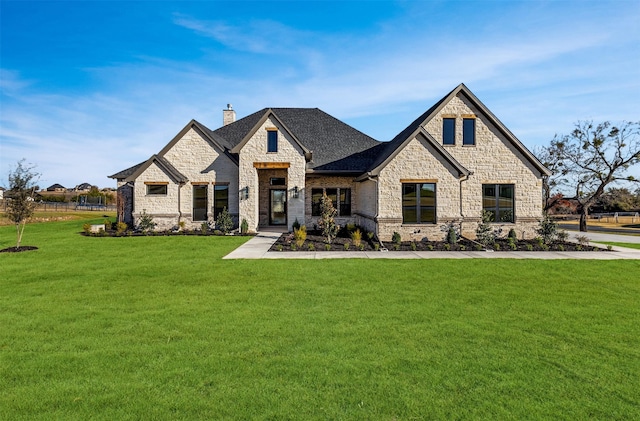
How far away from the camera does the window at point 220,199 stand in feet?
72.8

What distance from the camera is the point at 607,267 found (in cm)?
1091

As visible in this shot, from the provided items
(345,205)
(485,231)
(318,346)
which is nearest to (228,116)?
(345,205)

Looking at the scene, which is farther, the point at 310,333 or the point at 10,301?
the point at 10,301

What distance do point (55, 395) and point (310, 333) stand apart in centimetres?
329

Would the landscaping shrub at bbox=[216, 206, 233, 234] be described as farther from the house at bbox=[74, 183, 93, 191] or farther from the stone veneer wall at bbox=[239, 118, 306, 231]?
the house at bbox=[74, 183, 93, 191]

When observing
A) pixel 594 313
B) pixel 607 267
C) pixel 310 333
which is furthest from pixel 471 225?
pixel 310 333

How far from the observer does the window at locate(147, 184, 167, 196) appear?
70.1ft

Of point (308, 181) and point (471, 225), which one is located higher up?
point (308, 181)

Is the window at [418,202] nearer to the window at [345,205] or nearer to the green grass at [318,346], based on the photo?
the window at [345,205]

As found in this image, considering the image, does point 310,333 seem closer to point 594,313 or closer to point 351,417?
point 351,417

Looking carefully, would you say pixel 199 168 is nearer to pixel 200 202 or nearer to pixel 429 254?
pixel 200 202

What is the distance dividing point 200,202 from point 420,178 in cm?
1413

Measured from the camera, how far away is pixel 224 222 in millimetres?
20656

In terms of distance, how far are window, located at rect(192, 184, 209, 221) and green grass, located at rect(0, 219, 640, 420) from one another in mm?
12617
